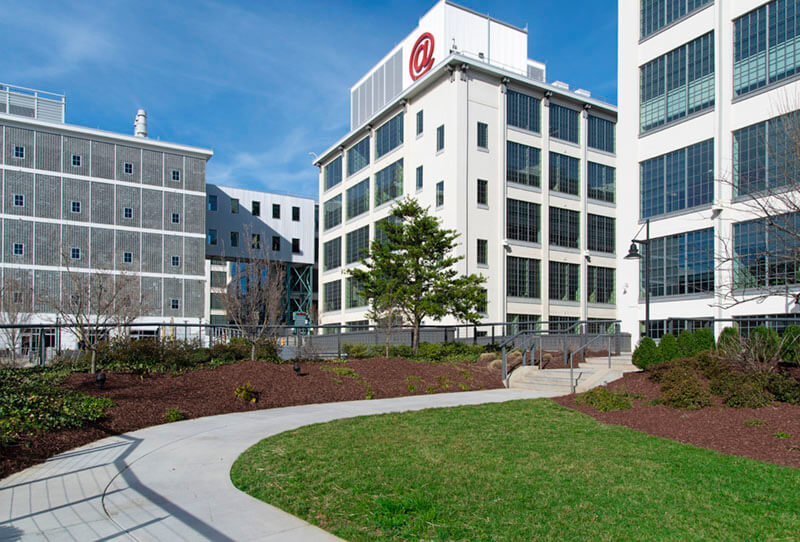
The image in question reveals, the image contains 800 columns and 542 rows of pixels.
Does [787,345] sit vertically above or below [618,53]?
below

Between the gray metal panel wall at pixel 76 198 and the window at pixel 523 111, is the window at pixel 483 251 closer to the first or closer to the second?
the window at pixel 523 111

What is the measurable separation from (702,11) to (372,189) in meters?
30.7

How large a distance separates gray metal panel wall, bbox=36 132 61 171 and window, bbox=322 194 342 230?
23369 millimetres

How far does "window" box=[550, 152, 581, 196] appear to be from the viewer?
46094 mm

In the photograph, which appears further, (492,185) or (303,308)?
(303,308)

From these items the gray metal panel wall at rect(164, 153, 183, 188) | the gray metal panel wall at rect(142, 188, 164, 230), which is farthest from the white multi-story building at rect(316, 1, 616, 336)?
the gray metal panel wall at rect(142, 188, 164, 230)

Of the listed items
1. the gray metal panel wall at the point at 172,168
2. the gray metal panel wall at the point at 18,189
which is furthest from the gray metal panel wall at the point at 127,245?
the gray metal panel wall at the point at 18,189

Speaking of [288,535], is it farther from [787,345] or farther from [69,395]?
[787,345]

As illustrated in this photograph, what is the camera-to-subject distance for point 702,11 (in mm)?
23766

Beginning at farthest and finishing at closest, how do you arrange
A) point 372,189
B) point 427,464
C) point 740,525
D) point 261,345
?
point 372,189
point 261,345
point 427,464
point 740,525

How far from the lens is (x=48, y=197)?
51.2 meters

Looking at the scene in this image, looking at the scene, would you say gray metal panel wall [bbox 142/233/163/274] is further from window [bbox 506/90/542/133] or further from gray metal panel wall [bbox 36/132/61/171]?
window [bbox 506/90/542/133]

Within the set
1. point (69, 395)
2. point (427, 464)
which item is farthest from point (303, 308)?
point (427, 464)

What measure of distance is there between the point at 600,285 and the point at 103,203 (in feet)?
140
